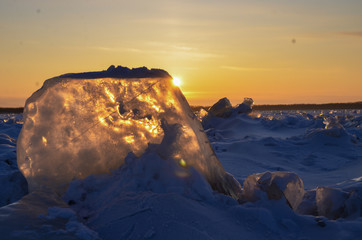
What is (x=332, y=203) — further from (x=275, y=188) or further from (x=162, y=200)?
(x=162, y=200)

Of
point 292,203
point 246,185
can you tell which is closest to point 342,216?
point 292,203

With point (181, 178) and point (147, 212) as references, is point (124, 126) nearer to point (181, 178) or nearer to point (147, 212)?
point (181, 178)

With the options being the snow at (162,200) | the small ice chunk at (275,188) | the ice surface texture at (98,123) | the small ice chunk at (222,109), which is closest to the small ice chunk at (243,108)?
the small ice chunk at (222,109)

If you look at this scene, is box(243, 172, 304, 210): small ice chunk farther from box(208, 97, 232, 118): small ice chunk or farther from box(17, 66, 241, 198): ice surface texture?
box(208, 97, 232, 118): small ice chunk

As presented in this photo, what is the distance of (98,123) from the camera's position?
244 centimetres

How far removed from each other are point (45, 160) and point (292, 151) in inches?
151

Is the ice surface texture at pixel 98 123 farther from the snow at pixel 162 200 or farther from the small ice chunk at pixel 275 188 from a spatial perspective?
the small ice chunk at pixel 275 188

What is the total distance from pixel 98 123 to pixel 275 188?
1.18 meters

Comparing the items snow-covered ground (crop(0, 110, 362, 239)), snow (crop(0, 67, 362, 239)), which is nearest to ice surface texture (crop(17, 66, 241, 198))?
snow (crop(0, 67, 362, 239))

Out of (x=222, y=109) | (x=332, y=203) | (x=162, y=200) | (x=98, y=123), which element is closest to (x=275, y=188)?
(x=332, y=203)

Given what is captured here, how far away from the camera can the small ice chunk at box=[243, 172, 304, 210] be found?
2217 millimetres

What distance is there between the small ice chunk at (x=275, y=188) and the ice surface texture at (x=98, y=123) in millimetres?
230

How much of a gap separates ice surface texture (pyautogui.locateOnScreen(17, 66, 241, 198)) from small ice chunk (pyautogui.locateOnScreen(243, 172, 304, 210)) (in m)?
0.23

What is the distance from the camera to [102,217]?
1967 mm
